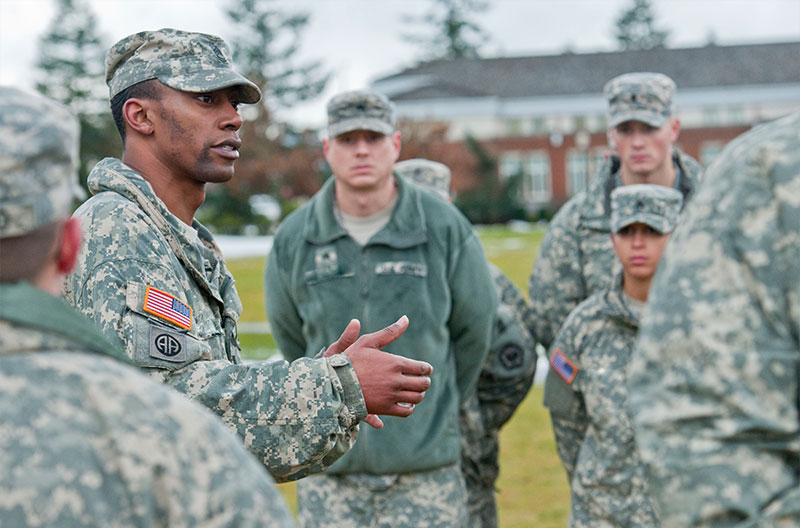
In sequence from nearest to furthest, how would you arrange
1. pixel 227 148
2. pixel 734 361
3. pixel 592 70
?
pixel 734 361 → pixel 227 148 → pixel 592 70

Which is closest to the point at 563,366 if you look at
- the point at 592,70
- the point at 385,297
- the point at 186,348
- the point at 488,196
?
the point at 385,297

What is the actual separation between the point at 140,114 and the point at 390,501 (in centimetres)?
219

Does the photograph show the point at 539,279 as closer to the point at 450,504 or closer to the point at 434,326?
the point at 434,326

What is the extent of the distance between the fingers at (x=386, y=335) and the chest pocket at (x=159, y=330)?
0.44m

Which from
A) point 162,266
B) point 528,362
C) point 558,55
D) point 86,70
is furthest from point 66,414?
point 558,55

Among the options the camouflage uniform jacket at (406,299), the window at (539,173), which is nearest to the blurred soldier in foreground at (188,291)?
the camouflage uniform jacket at (406,299)

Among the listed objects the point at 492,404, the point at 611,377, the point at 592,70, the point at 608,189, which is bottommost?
the point at 492,404

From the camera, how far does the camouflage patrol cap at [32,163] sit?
1639mm

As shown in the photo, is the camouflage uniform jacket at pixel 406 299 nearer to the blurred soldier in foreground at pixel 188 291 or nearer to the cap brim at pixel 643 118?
the cap brim at pixel 643 118

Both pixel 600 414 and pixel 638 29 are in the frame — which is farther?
pixel 638 29

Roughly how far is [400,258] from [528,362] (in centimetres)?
111

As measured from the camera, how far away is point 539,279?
5508 mm

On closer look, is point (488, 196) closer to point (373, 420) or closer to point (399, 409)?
point (373, 420)

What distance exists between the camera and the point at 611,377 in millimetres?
4453
